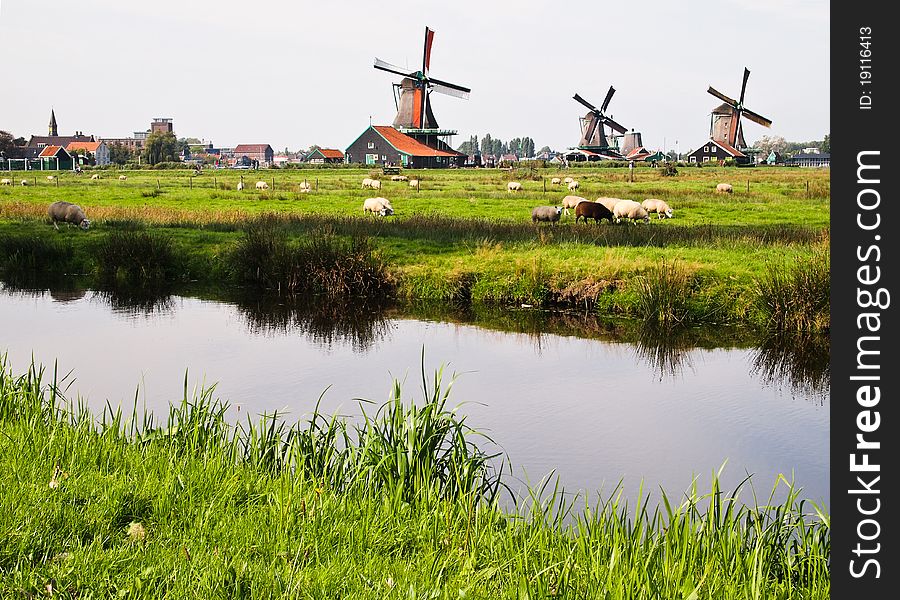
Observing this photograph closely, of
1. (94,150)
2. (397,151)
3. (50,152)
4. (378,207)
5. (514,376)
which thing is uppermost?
(94,150)

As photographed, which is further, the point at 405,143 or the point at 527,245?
the point at 405,143

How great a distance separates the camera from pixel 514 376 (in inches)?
480

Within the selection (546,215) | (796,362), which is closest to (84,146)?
(546,215)

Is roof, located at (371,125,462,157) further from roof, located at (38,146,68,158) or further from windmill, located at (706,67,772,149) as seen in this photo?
roof, located at (38,146,68,158)

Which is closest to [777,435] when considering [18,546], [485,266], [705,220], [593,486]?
[593,486]

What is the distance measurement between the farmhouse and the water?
248ft

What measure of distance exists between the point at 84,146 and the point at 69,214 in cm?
10452

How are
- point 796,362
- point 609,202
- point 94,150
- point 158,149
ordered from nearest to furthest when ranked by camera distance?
1. point 796,362
2. point 609,202
3. point 158,149
4. point 94,150

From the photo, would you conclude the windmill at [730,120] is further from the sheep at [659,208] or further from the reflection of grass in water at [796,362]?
the reflection of grass in water at [796,362]

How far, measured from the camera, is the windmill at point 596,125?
97.6 metres

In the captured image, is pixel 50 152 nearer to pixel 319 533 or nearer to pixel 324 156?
pixel 324 156

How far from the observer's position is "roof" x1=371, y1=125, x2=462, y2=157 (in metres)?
81.9

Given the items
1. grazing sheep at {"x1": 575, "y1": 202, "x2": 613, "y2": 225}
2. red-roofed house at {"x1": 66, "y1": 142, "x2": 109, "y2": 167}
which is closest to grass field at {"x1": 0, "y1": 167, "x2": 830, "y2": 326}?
grazing sheep at {"x1": 575, "y1": 202, "x2": 613, "y2": 225}
